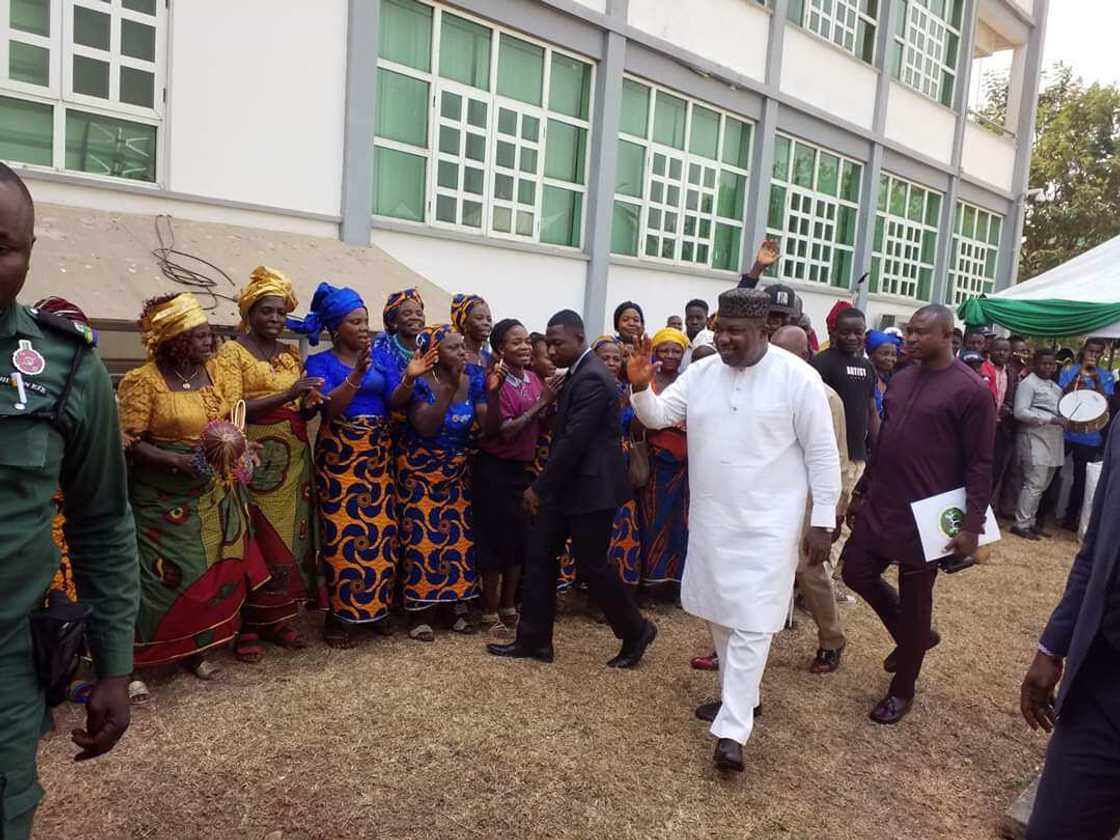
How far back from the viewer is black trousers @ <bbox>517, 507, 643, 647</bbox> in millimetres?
4168

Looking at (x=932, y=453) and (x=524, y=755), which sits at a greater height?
(x=932, y=453)

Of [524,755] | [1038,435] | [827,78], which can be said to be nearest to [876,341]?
[1038,435]

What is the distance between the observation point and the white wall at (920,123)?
1484 centimetres

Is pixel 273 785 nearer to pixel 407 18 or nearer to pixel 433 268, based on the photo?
pixel 433 268

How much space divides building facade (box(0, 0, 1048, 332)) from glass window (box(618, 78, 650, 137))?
3 cm

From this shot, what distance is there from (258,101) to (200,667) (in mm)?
4647

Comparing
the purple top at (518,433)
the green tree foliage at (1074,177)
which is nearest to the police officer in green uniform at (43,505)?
the purple top at (518,433)

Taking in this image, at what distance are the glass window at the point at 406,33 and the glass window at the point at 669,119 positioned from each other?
350 centimetres

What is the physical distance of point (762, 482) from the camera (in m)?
3.44

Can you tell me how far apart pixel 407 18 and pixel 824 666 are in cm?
673

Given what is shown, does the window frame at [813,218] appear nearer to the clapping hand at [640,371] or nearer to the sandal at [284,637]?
the clapping hand at [640,371]

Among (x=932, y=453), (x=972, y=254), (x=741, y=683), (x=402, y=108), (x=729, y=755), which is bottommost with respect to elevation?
(x=729, y=755)

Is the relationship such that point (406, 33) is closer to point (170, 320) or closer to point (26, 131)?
point (26, 131)

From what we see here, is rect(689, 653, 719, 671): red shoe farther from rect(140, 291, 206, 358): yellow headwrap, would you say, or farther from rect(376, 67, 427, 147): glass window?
rect(376, 67, 427, 147): glass window
